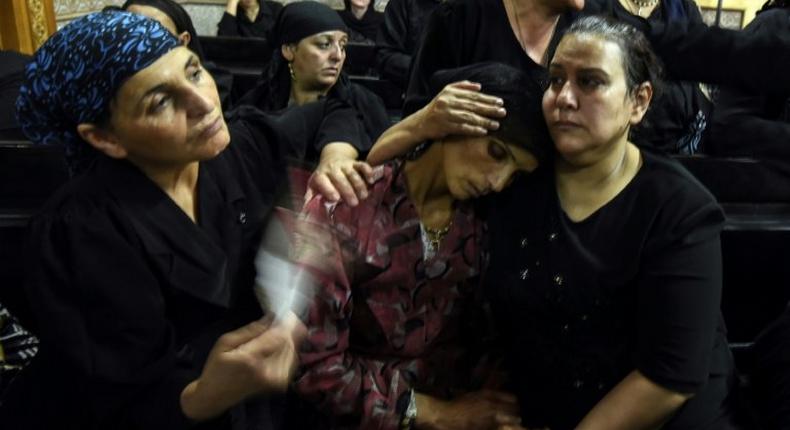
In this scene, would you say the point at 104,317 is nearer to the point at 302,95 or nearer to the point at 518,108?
the point at 518,108

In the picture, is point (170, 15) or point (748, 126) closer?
point (748, 126)

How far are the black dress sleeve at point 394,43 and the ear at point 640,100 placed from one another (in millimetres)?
2298

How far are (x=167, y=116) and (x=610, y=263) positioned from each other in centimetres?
83

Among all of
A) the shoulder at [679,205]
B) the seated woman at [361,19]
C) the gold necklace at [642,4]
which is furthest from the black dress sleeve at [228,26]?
the shoulder at [679,205]

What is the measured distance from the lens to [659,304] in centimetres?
116

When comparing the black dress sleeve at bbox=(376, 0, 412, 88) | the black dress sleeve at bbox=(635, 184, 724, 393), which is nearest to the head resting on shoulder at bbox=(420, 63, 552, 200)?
the black dress sleeve at bbox=(635, 184, 724, 393)

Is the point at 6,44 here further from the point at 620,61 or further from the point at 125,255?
the point at 620,61

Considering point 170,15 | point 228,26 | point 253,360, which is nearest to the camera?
point 253,360

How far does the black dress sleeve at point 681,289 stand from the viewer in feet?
3.77

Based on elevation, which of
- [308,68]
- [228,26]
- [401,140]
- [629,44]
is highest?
[629,44]

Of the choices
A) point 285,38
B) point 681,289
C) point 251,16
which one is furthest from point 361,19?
point 681,289

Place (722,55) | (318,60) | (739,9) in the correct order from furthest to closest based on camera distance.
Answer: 1. (739,9)
2. (318,60)
3. (722,55)

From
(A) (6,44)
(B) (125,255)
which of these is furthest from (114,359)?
(A) (6,44)

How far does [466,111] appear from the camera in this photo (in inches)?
47.0
